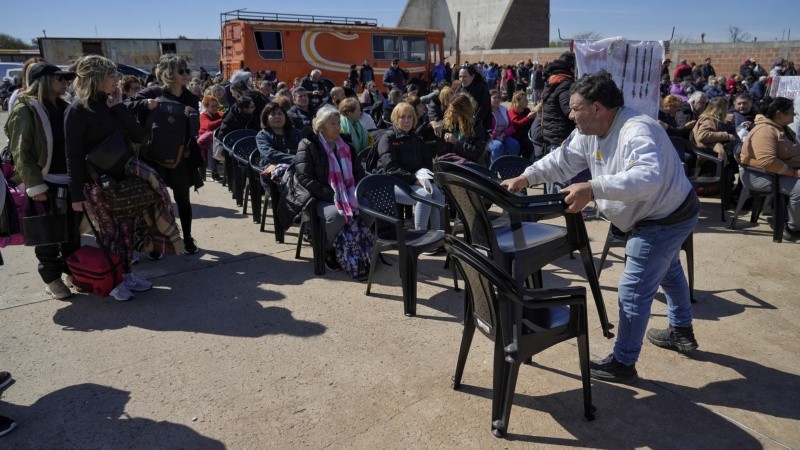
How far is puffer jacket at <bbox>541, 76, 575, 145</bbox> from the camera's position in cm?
581

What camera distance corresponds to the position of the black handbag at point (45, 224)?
386cm

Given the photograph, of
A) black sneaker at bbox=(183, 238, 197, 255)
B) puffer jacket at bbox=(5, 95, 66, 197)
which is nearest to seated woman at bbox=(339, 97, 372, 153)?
black sneaker at bbox=(183, 238, 197, 255)

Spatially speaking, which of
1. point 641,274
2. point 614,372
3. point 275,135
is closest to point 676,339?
point 614,372

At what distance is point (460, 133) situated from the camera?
19.3ft

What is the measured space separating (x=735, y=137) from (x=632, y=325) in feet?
16.8

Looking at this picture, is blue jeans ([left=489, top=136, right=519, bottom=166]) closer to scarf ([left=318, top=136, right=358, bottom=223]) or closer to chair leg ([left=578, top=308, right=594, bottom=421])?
scarf ([left=318, top=136, right=358, bottom=223])

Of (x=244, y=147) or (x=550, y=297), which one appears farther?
(x=244, y=147)

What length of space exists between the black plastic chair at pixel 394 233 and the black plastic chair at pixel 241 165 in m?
2.24

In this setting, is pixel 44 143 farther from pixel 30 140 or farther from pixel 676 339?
pixel 676 339

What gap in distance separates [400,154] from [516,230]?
2.32m

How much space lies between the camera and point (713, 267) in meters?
4.88

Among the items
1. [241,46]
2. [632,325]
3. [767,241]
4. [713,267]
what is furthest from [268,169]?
[241,46]

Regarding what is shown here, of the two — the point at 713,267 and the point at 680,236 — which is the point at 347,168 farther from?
the point at 713,267

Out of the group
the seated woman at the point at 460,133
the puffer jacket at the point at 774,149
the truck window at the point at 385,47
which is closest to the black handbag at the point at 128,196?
the seated woman at the point at 460,133
